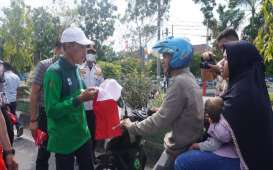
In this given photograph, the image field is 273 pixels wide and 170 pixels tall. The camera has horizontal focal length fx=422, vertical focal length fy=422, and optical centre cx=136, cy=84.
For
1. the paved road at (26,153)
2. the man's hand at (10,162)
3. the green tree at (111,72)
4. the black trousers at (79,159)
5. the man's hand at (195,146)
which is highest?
the man's hand at (195,146)

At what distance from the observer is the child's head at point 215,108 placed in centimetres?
302

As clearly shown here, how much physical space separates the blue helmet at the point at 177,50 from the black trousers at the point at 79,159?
4.17 ft

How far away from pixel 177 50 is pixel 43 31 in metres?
35.5

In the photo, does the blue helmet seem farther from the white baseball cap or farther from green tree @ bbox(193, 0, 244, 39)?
green tree @ bbox(193, 0, 244, 39)

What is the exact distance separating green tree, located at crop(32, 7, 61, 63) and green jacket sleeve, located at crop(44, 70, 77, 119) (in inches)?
1187

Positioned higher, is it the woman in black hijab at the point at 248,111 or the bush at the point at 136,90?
the woman in black hijab at the point at 248,111

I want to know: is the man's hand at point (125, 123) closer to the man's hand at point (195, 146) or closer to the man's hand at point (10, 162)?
the man's hand at point (195, 146)

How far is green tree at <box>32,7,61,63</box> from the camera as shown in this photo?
1351 inches

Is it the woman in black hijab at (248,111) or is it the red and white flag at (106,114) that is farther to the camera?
the red and white flag at (106,114)

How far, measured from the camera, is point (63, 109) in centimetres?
369

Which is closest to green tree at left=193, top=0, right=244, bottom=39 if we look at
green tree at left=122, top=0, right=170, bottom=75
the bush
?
green tree at left=122, top=0, right=170, bottom=75

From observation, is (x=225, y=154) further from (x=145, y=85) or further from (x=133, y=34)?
(x=133, y=34)

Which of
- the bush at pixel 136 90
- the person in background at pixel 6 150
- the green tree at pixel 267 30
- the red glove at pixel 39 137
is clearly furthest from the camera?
the bush at pixel 136 90

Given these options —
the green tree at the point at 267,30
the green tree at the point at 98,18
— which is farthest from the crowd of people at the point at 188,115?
the green tree at the point at 98,18
